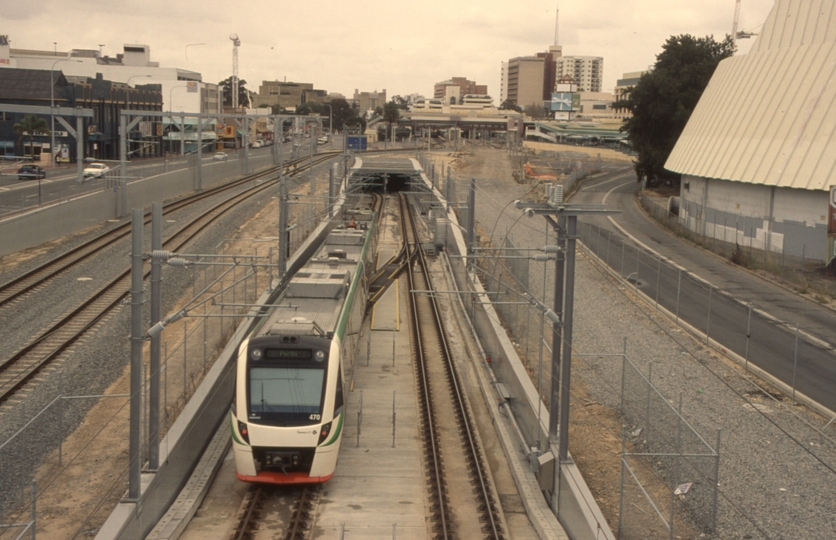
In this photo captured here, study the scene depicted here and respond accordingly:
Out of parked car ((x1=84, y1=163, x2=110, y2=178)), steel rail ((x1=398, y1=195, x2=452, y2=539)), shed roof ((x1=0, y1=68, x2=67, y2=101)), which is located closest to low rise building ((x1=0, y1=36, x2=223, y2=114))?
shed roof ((x1=0, y1=68, x2=67, y2=101))

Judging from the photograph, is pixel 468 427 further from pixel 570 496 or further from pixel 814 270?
pixel 814 270

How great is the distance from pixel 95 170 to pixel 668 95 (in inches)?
1632

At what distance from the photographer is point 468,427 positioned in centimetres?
1922

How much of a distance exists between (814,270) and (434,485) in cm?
2387

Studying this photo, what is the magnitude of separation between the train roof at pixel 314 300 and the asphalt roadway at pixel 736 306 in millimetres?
9880

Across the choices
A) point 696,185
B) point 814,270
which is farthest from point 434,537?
point 696,185

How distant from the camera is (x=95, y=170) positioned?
57.1m

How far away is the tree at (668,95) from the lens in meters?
64.0

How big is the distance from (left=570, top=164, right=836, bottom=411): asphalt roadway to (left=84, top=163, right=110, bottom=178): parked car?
31.0 meters

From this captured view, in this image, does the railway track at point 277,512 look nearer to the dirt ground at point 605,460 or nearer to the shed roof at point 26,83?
the dirt ground at point 605,460

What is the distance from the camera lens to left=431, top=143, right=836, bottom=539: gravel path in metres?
13.7

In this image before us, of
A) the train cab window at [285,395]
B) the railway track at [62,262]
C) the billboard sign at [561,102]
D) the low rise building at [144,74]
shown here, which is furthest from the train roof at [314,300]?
the billboard sign at [561,102]

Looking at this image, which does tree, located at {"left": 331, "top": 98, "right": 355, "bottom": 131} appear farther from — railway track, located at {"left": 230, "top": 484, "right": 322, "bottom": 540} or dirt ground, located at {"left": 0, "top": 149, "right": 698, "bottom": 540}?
railway track, located at {"left": 230, "top": 484, "right": 322, "bottom": 540}

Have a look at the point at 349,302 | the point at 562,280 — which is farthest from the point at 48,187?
the point at 562,280
